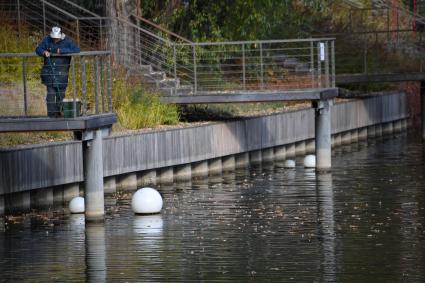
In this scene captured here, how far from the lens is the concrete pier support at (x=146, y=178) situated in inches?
1246

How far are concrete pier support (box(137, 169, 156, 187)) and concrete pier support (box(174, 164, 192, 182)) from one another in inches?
36.5

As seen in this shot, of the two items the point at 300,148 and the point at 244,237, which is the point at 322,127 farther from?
the point at 244,237

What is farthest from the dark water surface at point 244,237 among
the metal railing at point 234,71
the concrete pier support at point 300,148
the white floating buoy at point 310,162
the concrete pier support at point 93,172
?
the concrete pier support at point 300,148

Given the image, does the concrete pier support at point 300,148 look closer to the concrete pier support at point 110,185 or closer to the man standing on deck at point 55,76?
the concrete pier support at point 110,185

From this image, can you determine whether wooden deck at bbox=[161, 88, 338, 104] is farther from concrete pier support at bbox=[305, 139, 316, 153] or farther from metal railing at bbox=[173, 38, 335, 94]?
concrete pier support at bbox=[305, 139, 316, 153]

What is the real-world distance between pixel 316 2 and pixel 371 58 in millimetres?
6103

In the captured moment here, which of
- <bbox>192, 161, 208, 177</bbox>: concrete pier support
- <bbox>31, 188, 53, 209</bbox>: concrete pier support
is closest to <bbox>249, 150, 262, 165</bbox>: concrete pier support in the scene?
<bbox>192, 161, 208, 177</bbox>: concrete pier support

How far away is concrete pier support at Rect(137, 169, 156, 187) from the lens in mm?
31641

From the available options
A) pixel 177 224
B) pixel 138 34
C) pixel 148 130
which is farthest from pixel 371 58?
pixel 177 224

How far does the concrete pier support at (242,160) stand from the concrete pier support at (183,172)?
8.88 feet

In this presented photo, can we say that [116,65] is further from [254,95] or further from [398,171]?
[398,171]

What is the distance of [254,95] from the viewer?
108 feet

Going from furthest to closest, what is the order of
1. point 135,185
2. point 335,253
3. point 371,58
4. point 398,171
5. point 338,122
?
point 371,58 < point 338,122 < point 398,171 < point 135,185 < point 335,253

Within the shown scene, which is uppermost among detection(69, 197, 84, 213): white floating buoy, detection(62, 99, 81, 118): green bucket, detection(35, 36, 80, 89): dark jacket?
detection(35, 36, 80, 89): dark jacket
